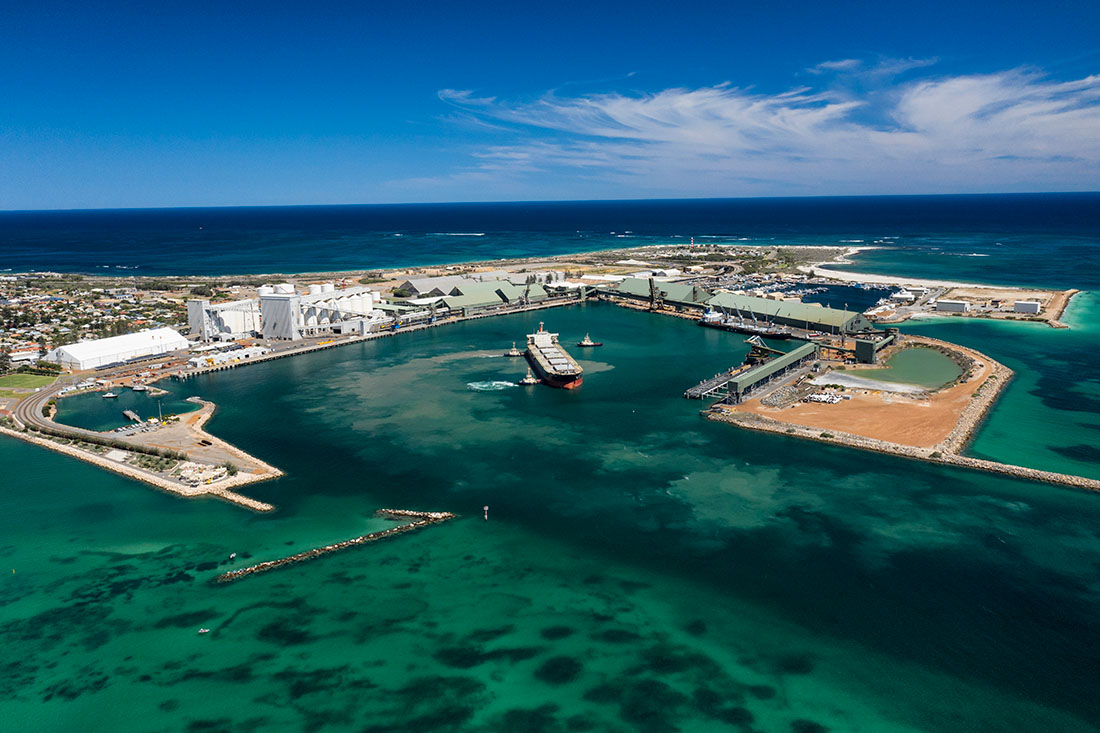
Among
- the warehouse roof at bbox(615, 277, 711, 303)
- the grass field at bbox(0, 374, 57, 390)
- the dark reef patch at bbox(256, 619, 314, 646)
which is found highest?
the warehouse roof at bbox(615, 277, 711, 303)

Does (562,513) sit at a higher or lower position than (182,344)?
lower

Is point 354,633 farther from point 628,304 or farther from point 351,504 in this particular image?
point 628,304

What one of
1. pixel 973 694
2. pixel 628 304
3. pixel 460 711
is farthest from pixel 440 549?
pixel 628 304

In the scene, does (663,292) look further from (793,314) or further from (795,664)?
(795,664)

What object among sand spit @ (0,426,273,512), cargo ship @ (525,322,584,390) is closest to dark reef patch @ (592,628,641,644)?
sand spit @ (0,426,273,512)

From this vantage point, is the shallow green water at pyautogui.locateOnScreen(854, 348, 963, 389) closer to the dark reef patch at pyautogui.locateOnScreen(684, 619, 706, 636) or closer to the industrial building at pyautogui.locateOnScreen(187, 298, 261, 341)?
the dark reef patch at pyautogui.locateOnScreen(684, 619, 706, 636)

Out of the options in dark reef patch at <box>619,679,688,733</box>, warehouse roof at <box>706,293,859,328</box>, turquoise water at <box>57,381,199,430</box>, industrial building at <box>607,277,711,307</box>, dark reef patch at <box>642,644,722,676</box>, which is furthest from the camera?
industrial building at <box>607,277,711,307</box>

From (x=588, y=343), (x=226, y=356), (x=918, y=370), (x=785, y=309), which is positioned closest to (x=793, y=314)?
(x=785, y=309)
